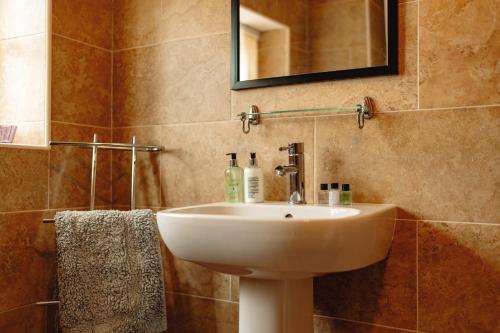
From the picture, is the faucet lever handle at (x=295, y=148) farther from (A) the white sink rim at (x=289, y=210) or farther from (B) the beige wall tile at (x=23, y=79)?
(B) the beige wall tile at (x=23, y=79)

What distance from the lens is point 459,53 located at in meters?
1.35

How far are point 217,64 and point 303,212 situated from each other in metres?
0.70

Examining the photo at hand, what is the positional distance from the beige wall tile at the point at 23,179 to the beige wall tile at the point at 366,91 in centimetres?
79

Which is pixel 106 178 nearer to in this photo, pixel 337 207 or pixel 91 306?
pixel 91 306

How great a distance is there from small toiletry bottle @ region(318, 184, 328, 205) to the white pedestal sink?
0.29 ft

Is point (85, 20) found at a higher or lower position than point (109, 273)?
higher

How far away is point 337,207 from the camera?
1358 millimetres

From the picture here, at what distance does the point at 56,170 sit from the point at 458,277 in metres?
1.46

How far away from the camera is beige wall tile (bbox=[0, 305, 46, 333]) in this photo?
5.24ft

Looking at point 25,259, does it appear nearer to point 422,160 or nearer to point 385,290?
point 385,290

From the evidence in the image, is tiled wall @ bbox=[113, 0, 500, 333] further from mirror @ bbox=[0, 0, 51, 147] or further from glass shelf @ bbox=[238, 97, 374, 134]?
mirror @ bbox=[0, 0, 51, 147]

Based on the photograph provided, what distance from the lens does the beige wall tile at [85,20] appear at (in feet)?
5.95

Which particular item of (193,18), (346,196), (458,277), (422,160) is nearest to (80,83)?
(193,18)

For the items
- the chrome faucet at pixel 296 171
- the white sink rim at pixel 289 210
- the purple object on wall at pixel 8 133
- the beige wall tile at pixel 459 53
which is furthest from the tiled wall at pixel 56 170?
the beige wall tile at pixel 459 53
